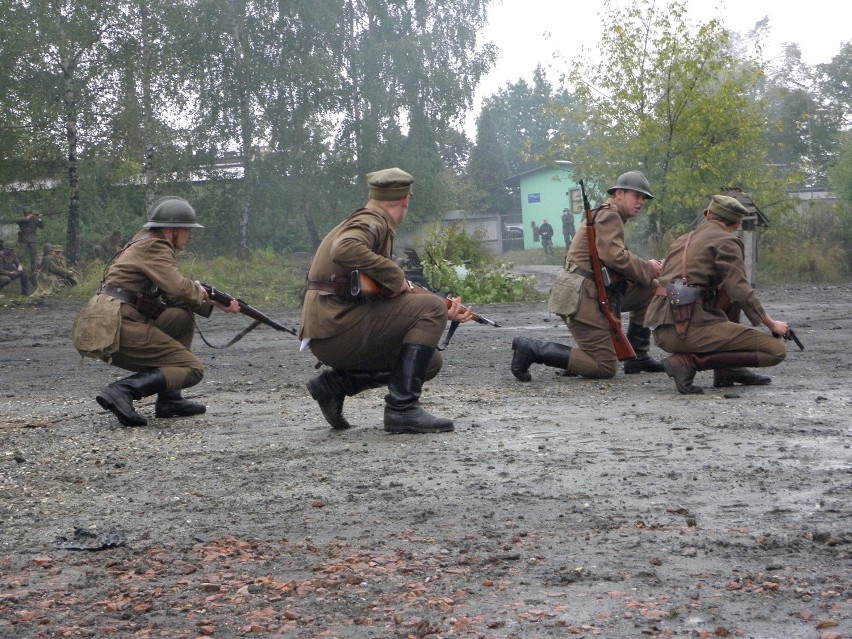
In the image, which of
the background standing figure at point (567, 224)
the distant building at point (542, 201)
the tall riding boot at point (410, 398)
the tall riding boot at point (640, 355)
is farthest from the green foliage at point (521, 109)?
the tall riding boot at point (410, 398)

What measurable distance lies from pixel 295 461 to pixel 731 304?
14.5 ft

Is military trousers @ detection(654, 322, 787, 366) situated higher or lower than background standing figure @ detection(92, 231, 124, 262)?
lower

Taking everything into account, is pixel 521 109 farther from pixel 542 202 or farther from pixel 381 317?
pixel 381 317

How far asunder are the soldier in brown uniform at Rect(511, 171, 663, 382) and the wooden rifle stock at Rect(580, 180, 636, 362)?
0.12 feet

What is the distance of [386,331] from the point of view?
725 cm

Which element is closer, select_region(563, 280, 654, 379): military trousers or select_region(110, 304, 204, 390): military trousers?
select_region(110, 304, 204, 390): military trousers

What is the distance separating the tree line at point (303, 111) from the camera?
29.4 m

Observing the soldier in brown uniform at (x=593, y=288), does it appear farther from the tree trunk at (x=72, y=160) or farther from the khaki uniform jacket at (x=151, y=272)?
the tree trunk at (x=72, y=160)

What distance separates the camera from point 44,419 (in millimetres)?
8750

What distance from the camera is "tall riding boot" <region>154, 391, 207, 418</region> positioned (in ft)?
28.2

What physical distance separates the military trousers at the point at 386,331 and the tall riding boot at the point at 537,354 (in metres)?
2.88

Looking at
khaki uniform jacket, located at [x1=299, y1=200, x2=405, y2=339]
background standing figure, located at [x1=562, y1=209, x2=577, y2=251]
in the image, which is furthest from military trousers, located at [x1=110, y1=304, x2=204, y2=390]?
background standing figure, located at [x1=562, y1=209, x2=577, y2=251]

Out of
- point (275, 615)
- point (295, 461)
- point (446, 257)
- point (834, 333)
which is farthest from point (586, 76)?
point (275, 615)

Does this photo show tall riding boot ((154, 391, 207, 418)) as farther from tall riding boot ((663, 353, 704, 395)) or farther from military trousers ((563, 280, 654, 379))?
tall riding boot ((663, 353, 704, 395))
